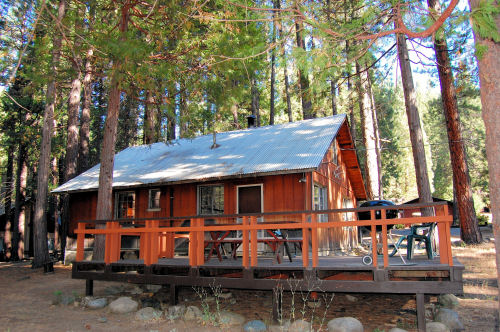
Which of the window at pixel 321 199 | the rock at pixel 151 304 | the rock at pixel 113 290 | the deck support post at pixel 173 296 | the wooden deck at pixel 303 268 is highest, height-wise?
the window at pixel 321 199

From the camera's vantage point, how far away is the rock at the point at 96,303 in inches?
296

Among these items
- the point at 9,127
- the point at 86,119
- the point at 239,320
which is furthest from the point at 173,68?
the point at 9,127

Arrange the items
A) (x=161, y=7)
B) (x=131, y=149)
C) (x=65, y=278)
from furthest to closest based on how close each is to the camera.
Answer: (x=131, y=149)
(x=65, y=278)
(x=161, y=7)

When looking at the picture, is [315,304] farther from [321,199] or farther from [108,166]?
[321,199]

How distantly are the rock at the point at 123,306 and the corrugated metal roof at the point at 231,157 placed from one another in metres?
5.05

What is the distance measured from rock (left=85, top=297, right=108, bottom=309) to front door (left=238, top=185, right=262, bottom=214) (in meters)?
5.56

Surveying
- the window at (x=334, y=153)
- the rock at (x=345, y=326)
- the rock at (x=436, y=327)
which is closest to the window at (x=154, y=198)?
the window at (x=334, y=153)

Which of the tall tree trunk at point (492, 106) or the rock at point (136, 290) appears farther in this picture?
the rock at point (136, 290)

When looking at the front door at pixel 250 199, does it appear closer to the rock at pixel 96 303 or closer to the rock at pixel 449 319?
the rock at pixel 96 303

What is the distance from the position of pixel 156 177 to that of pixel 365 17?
9.62 m

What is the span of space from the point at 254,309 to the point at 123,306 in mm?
2478

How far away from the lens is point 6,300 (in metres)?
8.64

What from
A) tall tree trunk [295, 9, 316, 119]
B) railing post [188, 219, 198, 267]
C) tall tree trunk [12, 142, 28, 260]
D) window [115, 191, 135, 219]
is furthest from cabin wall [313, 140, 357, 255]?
tall tree trunk [12, 142, 28, 260]

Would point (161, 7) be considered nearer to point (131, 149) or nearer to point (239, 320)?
point (239, 320)
